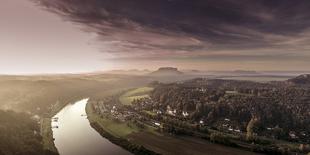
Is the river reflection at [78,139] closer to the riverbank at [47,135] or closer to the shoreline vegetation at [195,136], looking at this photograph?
the riverbank at [47,135]

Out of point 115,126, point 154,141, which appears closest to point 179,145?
point 154,141

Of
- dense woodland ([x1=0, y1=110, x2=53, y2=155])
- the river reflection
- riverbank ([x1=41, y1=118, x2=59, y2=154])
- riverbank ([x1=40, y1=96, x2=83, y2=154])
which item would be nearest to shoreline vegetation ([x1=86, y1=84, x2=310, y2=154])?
the river reflection

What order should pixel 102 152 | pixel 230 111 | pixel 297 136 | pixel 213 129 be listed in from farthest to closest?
1. pixel 230 111
2. pixel 213 129
3. pixel 297 136
4. pixel 102 152

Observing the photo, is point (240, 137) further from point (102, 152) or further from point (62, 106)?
point (62, 106)

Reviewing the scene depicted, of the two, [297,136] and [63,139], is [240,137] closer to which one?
[297,136]

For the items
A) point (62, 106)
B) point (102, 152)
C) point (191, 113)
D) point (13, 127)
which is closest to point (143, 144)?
point (102, 152)

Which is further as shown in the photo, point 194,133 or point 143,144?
point 194,133

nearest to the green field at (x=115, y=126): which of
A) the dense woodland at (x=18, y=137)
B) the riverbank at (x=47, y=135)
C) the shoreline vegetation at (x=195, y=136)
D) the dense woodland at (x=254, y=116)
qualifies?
the shoreline vegetation at (x=195, y=136)

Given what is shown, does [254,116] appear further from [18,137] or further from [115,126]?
[18,137]

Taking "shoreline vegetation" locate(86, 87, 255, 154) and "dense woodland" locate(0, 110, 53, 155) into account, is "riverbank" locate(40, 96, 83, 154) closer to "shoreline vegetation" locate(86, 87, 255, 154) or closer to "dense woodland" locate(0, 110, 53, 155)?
"dense woodland" locate(0, 110, 53, 155)

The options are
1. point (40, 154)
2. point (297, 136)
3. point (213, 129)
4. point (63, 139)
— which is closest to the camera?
point (40, 154)
